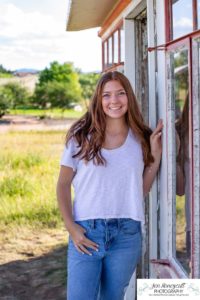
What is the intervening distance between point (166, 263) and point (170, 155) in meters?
0.52

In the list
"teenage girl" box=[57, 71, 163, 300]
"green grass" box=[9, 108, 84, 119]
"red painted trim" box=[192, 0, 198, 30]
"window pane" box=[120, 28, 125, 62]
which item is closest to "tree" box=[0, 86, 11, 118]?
"green grass" box=[9, 108, 84, 119]

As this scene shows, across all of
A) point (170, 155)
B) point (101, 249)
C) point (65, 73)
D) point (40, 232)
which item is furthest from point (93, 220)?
point (65, 73)

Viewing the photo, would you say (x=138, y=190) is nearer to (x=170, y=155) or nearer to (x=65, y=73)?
(x=170, y=155)

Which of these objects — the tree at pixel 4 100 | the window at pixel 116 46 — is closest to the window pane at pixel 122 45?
the window at pixel 116 46

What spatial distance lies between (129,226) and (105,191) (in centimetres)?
18

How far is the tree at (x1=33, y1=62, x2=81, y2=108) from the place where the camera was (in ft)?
Answer: 187

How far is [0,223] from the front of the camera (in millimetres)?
7742

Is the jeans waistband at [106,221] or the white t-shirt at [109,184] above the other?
the white t-shirt at [109,184]

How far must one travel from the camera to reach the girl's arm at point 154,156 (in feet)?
8.77

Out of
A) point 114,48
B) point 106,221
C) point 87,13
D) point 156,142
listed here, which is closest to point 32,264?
point 114,48

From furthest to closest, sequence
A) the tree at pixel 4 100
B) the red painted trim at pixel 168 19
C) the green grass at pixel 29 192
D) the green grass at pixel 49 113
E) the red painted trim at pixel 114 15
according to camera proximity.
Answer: the green grass at pixel 49 113
the tree at pixel 4 100
the green grass at pixel 29 192
the red painted trim at pixel 114 15
the red painted trim at pixel 168 19

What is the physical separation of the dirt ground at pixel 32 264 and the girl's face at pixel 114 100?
2939 millimetres

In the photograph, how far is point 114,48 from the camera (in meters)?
4.60

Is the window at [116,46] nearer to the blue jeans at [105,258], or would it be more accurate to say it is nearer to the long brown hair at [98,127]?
the long brown hair at [98,127]
